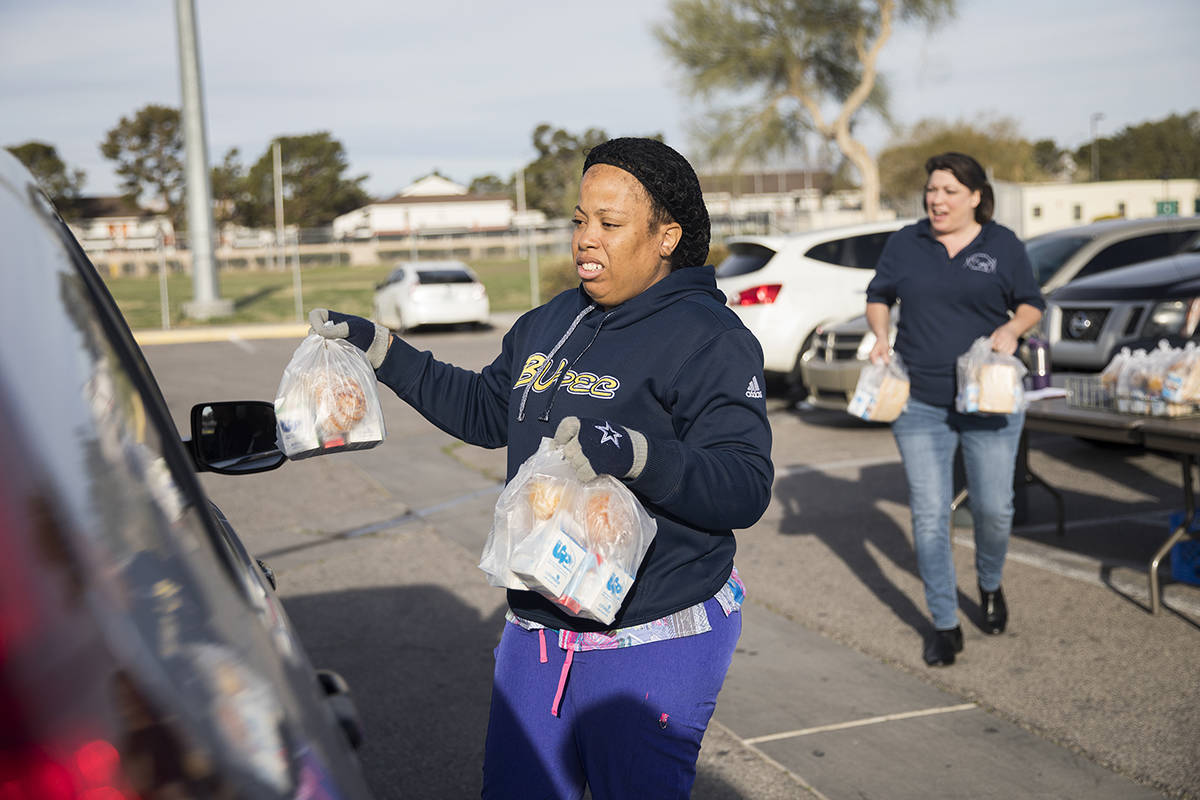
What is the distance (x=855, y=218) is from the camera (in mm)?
43125

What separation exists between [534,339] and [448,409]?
0.31 m

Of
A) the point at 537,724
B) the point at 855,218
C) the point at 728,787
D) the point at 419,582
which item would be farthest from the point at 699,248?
the point at 855,218

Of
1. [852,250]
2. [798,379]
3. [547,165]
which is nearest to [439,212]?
[547,165]

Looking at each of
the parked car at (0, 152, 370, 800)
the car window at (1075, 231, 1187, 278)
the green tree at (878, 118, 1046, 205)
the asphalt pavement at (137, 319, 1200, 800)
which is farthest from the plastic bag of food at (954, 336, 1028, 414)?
the green tree at (878, 118, 1046, 205)

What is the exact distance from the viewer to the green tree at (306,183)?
83.2 meters

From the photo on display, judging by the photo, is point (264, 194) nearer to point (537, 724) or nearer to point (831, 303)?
point (831, 303)

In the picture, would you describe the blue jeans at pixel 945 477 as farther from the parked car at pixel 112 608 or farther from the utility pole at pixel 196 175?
the utility pole at pixel 196 175

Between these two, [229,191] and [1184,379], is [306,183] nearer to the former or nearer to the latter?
[229,191]

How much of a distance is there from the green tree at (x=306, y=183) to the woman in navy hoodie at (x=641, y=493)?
84.1 metres

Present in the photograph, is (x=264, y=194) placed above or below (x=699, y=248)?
above

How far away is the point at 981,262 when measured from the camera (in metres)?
4.90

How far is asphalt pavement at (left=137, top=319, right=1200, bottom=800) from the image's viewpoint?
12.9ft

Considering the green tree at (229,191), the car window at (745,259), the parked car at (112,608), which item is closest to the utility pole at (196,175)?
the car window at (745,259)

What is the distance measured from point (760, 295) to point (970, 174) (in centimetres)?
662
